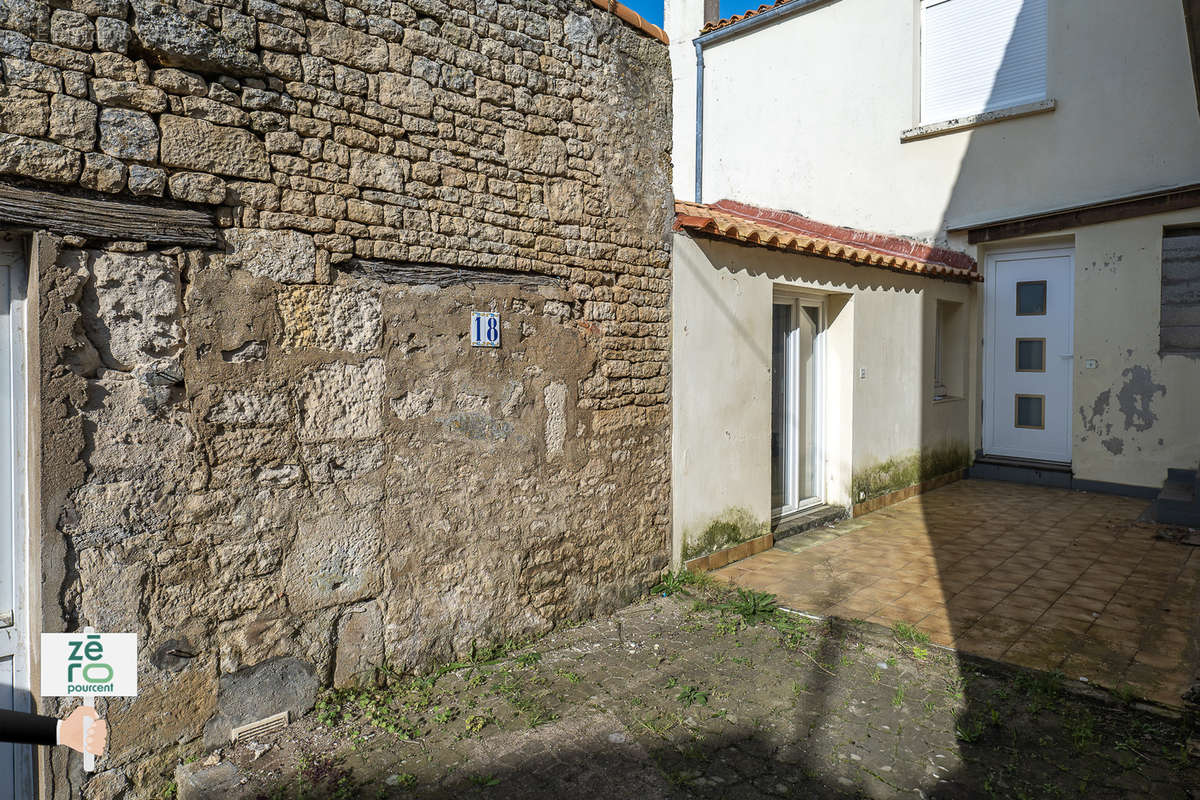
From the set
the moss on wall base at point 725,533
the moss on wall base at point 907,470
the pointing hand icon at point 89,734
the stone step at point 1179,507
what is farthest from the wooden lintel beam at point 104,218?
the stone step at point 1179,507

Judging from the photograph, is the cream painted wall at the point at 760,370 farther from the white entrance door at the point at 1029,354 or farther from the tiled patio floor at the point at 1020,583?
the white entrance door at the point at 1029,354

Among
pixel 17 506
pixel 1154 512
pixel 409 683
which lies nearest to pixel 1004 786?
pixel 409 683

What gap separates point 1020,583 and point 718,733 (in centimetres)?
298

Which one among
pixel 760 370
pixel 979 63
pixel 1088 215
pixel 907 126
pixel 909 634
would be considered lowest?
pixel 909 634

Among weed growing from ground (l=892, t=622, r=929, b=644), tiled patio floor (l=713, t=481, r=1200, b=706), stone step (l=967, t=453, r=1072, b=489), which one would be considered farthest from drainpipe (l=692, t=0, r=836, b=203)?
weed growing from ground (l=892, t=622, r=929, b=644)

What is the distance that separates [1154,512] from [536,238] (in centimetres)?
666

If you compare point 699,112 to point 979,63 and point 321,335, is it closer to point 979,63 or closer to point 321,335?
point 979,63

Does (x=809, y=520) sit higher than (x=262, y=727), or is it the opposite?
(x=809, y=520)

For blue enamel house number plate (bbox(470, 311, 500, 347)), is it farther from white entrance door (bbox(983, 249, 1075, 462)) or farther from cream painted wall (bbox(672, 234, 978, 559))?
white entrance door (bbox(983, 249, 1075, 462))

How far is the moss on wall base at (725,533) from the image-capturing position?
5129mm

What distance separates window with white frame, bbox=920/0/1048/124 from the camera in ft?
28.0

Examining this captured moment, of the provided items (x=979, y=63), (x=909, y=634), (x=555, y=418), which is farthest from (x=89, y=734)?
(x=979, y=63)

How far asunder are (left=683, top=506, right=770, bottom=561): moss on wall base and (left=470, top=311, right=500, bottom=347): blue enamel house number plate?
2091 millimetres

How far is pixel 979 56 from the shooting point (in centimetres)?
891
